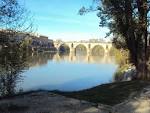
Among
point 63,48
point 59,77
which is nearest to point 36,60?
point 59,77

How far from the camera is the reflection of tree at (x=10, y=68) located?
17.6 meters

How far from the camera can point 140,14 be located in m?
23.9

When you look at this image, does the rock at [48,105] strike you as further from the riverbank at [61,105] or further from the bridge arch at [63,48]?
the bridge arch at [63,48]

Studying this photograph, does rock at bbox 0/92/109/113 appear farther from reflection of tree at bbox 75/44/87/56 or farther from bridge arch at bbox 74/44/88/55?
reflection of tree at bbox 75/44/87/56

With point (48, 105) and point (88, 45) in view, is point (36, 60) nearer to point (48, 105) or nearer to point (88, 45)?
point (48, 105)

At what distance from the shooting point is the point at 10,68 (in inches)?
705

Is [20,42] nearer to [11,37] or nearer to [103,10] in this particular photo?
[11,37]

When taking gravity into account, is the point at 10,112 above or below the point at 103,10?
below

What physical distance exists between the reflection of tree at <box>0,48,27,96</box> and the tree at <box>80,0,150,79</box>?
8.40m

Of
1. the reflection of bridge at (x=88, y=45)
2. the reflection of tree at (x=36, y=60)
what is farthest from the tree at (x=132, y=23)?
the reflection of bridge at (x=88, y=45)

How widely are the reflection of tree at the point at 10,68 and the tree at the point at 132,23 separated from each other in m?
8.40

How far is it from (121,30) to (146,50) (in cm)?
225

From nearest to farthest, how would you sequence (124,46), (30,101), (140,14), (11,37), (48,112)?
(48,112)
(30,101)
(11,37)
(140,14)
(124,46)

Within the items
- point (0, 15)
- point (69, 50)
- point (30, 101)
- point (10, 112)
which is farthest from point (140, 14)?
point (69, 50)
